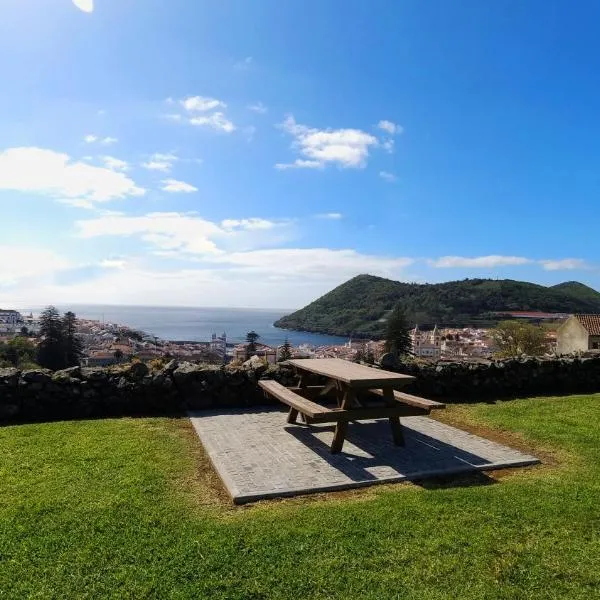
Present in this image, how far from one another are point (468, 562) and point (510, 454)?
8.91 feet

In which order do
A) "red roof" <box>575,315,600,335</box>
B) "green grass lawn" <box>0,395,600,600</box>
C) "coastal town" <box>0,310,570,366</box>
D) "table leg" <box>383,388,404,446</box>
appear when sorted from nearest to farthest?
"green grass lawn" <box>0,395,600,600</box>, "table leg" <box>383,388,404,446</box>, "red roof" <box>575,315,600,335</box>, "coastal town" <box>0,310,570,366</box>

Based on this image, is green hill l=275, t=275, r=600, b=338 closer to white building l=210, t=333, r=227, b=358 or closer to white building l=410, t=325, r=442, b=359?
white building l=410, t=325, r=442, b=359

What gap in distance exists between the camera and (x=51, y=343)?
30.6 m

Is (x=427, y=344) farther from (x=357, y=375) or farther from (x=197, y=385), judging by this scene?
(x=357, y=375)

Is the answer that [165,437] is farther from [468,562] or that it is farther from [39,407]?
[468,562]

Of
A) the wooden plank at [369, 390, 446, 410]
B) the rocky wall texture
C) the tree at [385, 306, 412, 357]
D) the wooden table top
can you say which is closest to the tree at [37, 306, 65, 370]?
the rocky wall texture

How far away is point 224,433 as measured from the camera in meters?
6.13

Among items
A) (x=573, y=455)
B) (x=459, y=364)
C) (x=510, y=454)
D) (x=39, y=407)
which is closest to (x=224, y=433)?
(x=39, y=407)

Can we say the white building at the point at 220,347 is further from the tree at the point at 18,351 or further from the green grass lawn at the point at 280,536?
the green grass lawn at the point at 280,536

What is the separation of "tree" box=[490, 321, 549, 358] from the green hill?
32.7 meters

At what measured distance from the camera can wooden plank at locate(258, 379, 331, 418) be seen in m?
5.12

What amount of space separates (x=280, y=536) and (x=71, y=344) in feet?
105

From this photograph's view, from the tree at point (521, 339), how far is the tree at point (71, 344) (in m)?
30.1

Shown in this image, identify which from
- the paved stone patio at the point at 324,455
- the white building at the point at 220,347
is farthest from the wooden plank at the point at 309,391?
the white building at the point at 220,347
